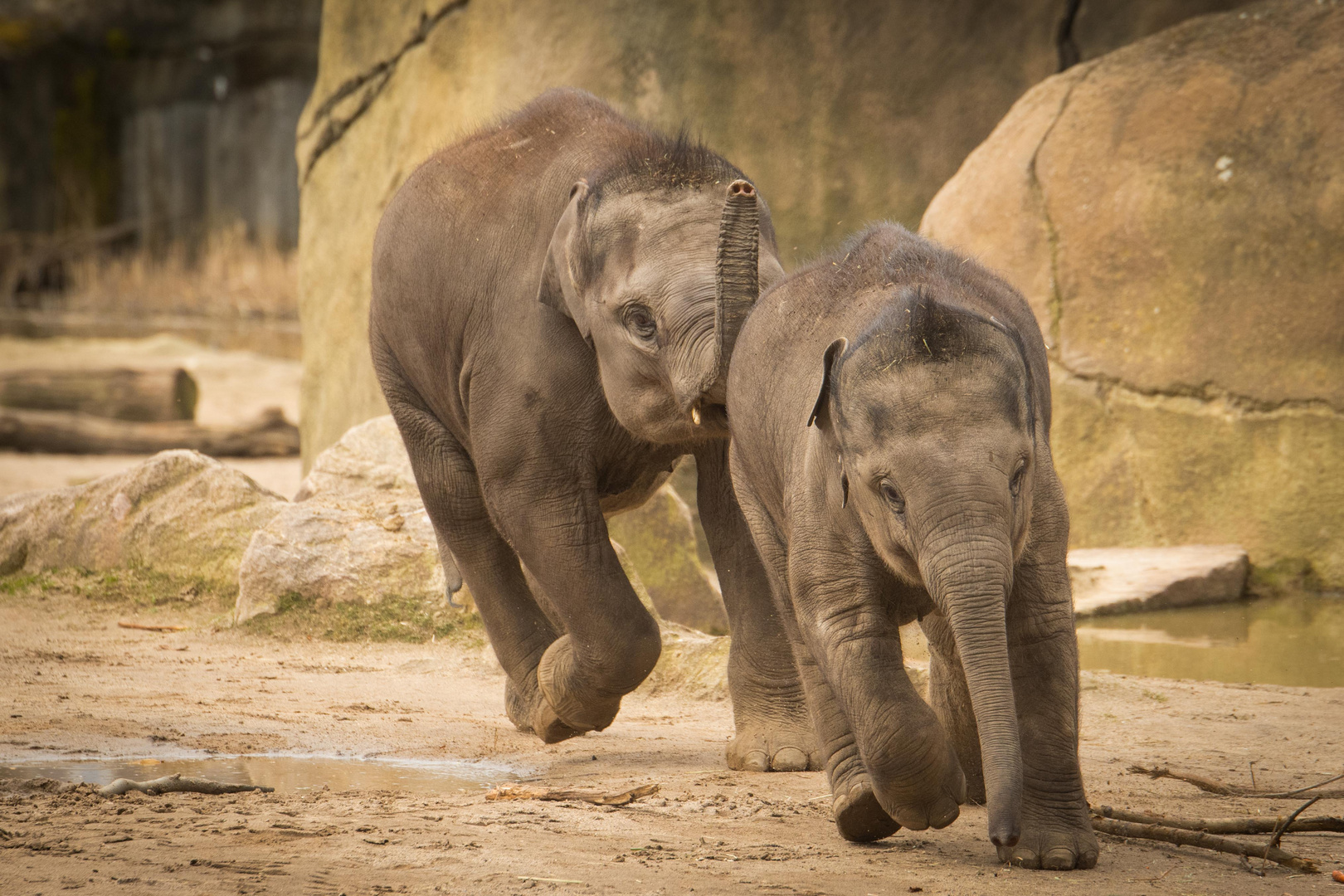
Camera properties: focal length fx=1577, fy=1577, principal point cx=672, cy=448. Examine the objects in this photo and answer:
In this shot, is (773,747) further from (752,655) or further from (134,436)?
(134,436)

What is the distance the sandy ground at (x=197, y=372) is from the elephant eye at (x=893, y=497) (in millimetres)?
11160

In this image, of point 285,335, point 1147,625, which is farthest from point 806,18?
point 285,335

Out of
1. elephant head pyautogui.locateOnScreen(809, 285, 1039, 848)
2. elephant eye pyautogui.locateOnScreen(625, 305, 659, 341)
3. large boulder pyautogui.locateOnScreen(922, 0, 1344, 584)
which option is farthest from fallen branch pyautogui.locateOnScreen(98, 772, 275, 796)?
large boulder pyautogui.locateOnScreen(922, 0, 1344, 584)

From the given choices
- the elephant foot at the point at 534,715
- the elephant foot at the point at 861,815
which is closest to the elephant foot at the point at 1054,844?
the elephant foot at the point at 861,815

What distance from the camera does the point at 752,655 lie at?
4.92 meters

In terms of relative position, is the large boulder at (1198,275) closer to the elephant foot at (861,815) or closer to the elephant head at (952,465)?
the elephant foot at (861,815)

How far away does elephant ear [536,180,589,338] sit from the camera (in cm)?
456

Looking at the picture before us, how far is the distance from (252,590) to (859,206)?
17.0 feet

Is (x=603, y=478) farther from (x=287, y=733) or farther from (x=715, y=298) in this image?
(x=287, y=733)

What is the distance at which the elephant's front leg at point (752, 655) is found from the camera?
477 cm

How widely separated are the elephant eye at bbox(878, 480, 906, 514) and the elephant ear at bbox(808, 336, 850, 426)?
0.24 meters

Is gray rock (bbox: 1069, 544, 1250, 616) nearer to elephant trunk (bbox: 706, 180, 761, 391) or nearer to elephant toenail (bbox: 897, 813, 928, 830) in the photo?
elephant trunk (bbox: 706, 180, 761, 391)

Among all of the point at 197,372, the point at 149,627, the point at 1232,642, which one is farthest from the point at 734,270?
the point at 197,372

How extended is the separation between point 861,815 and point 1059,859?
0.48m
